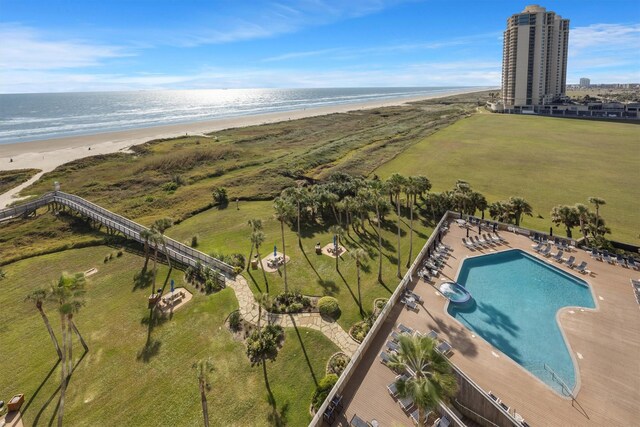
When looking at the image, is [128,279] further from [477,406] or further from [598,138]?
[598,138]

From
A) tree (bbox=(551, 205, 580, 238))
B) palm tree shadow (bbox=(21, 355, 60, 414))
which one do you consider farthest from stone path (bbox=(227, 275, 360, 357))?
tree (bbox=(551, 205, 580, 238))

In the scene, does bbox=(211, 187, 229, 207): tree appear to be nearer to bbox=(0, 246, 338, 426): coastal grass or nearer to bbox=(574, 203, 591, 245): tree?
bbox=(0, 246, 338, 426): coastal grass

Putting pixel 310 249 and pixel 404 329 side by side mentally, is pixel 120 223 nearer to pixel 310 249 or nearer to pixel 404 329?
pixel 310 249

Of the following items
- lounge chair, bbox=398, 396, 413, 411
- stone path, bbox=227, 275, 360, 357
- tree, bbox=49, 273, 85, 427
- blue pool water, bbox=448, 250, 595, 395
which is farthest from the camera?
stone path, bbox=227, 275, 360, 357

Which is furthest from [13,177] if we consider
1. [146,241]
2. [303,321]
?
[303,321]

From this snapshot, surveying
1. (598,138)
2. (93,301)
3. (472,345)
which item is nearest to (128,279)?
(93,301)

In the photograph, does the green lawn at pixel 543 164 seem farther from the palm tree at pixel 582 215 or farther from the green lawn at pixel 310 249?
the green lawn at pixel 310 249
